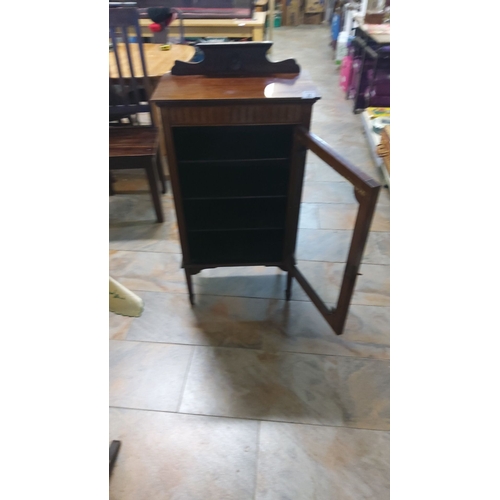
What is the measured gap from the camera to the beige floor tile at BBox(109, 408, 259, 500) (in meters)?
1.09

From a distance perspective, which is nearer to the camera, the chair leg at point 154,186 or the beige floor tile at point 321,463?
the beige floor tile at point 321,463

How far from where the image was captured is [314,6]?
6645 mm

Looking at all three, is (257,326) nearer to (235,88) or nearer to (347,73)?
(235,88)

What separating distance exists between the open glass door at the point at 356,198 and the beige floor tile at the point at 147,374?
58 cm

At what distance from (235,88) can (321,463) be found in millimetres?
1197

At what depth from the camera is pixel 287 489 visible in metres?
1.09

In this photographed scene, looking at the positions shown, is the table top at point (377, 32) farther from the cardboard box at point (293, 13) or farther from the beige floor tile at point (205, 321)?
the cardboard box at point (293, 13)

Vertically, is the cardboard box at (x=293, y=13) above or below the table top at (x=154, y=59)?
above

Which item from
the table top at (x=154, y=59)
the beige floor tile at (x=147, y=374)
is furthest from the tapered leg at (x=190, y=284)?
the table top at (x=154, y=59)

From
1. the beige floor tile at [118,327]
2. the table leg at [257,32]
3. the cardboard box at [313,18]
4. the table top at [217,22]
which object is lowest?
the beige floor tile at [118,327]

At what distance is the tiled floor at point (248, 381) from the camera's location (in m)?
1.12

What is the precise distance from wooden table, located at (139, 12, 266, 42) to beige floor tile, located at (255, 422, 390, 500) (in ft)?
11.2

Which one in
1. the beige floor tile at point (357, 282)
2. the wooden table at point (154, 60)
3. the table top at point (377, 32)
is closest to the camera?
the beige floor tile at point (357, 282)

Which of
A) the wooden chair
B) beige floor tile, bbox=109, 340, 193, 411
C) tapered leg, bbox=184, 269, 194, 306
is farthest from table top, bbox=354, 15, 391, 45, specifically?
beige floor tile, bbox=109, 340, 193, 411
